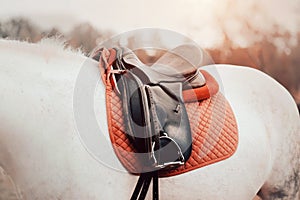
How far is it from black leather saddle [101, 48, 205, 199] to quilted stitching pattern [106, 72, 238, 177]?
20 mm

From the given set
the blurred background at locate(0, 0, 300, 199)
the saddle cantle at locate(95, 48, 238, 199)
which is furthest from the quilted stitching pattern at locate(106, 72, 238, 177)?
the blurred background at locate(0, 0, 300, 199)

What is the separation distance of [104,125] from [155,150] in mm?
139

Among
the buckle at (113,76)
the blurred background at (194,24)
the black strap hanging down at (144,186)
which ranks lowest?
the black strap hanging down at (144,186)

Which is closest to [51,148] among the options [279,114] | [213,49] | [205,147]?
[205,147]

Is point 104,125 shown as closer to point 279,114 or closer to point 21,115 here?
point 21,115

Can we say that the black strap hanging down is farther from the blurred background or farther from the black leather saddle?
the blurred background

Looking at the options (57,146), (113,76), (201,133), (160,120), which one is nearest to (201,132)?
(201,133)

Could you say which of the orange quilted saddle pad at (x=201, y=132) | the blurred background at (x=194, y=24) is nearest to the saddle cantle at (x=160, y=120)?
the orange quilted saddle pad at (x=201, y=132)

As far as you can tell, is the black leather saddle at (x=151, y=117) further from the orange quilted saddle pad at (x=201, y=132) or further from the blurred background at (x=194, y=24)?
the blurred background at (x=194, y=24)

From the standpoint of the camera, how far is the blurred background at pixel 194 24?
6.40 ft

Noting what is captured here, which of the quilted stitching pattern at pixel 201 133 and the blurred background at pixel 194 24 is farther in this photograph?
the blurred background at pixel 194 24

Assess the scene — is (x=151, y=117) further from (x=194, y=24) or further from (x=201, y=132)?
(x=194, y=24)

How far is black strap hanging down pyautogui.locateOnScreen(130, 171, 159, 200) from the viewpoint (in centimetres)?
109

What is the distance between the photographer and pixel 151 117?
1.07 meters
